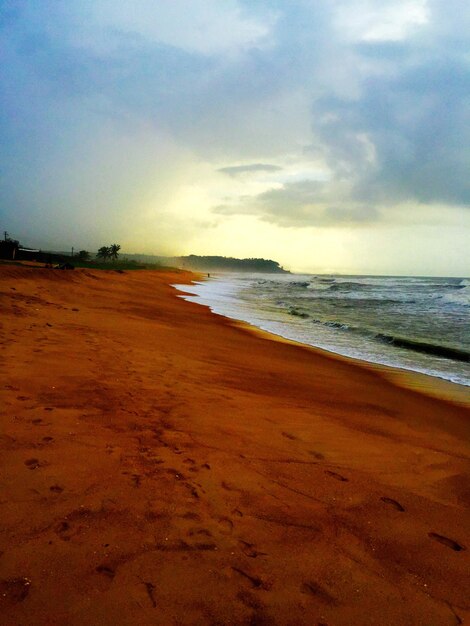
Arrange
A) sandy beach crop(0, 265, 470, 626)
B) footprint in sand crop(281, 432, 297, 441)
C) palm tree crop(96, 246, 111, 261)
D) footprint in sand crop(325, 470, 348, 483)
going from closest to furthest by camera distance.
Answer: sandy beach crop(0, 265, 470, 626)
footprint in sand crop(325, 470, 348, 483)
footprint in sand crop(281, 432, 297, 441)
palm tree crop(96, 246, 111, 261)

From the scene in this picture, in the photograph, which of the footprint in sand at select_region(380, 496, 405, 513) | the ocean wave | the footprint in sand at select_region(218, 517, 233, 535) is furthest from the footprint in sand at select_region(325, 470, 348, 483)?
the ocean wave

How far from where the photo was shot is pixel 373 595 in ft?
6.79

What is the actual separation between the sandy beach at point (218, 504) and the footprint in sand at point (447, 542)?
14mm

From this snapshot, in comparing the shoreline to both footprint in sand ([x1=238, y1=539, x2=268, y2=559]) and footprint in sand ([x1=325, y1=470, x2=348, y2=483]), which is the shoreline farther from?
footprint in sand ([x1=238, y1=539, x2=268, y2=559])

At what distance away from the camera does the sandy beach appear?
75.3 inches

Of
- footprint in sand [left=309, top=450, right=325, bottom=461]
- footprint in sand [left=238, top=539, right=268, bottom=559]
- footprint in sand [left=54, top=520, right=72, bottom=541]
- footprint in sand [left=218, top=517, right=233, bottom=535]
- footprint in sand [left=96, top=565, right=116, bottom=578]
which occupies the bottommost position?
footprint in sand [left=309, top=450, right=325, bottom=461]

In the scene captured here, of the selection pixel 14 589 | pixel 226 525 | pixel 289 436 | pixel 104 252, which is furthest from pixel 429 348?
pixel 104 252

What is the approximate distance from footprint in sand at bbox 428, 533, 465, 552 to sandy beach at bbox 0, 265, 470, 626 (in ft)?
0.05

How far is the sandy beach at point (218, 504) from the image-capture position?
1.91 metres

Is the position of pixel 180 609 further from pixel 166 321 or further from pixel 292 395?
pixel 166 321

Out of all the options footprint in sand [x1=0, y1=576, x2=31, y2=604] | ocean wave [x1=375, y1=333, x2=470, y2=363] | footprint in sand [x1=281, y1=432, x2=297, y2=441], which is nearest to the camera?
footprint in sand [x1=0, y1=576, x2=31, y2=604]

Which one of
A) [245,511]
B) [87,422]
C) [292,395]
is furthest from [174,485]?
[292,395]

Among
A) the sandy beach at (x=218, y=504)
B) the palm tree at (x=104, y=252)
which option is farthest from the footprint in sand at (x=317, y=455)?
the palm tree at (x=104, y=252)

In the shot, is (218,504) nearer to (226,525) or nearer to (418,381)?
(226,525)
